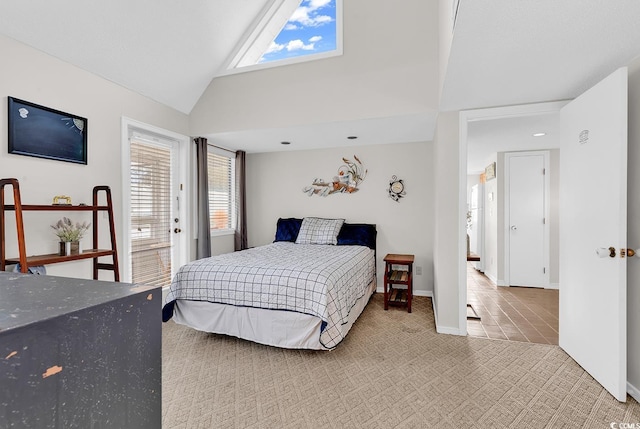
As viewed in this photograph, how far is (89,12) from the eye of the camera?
2.47 m

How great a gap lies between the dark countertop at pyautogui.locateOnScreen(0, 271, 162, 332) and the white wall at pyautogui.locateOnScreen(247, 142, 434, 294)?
157 inches

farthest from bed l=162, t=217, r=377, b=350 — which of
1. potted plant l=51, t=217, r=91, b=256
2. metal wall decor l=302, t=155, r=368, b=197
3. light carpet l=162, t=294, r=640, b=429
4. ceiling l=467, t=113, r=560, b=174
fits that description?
ceiling l=467, t=113, r=560, b=174

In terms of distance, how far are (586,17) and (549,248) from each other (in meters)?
4.03

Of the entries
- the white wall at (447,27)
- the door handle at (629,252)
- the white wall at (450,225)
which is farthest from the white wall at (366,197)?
the door handle at (629,252)

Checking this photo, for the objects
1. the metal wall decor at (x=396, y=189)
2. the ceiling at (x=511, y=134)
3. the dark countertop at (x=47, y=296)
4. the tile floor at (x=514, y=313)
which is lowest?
the tile floor at (x=514, y=313)

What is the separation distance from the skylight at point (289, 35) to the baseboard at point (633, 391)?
377cm

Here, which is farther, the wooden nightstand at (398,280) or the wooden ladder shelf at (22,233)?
the wooden nightstand at (398,280)

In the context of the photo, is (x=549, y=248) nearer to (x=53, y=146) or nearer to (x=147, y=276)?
(x=147, y=276)

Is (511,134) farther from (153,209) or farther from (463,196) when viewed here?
(153,209)

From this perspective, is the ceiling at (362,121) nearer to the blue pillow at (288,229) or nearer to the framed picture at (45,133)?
the framed picture at (45,133)

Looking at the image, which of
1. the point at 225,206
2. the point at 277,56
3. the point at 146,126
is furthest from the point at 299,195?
the point at 146,126

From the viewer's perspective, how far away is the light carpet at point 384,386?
71.7 inches

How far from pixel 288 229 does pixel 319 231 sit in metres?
0.55

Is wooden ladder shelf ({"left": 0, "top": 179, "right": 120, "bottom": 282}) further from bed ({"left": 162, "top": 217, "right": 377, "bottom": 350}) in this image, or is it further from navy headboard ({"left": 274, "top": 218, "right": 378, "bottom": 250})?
navy headboard ({"left": 274, "top": 218, "right": 378, "bottom": 250})
